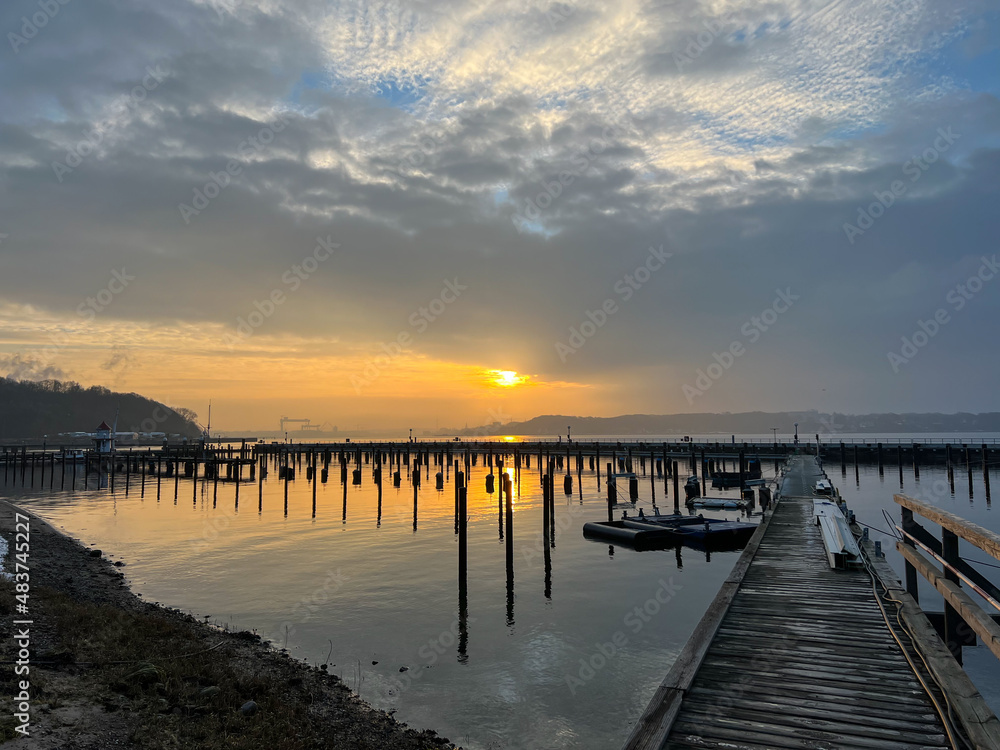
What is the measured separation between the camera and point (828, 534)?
17.1 m

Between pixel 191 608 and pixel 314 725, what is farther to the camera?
pixel 191 608

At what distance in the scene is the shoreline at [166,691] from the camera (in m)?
10.6

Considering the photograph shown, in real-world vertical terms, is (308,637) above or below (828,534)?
below

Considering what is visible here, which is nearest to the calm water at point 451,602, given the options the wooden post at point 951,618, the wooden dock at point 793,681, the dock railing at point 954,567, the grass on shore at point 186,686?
the grass on shore at point 186,686

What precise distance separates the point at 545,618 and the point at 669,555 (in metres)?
13.2

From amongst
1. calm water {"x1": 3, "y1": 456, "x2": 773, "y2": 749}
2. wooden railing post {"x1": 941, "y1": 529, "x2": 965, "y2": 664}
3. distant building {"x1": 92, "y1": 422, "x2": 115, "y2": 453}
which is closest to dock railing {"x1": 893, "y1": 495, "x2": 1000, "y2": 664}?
wooden railing post {"x1": 941, "y1": 529, "x2": 965, "y2": 664}

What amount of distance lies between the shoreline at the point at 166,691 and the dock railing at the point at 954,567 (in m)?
9.76

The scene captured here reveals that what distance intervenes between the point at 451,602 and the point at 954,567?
18.3 m

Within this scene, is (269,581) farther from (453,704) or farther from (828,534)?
(828,534)

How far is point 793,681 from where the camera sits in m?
8.30

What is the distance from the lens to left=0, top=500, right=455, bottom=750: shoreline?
10570 millimetres

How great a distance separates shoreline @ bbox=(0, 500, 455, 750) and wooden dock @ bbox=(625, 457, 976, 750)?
659cm

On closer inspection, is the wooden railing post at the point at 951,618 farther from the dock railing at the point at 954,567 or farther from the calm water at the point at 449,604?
the calm water at the point at 449,604

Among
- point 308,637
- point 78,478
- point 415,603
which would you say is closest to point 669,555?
point 415,603
